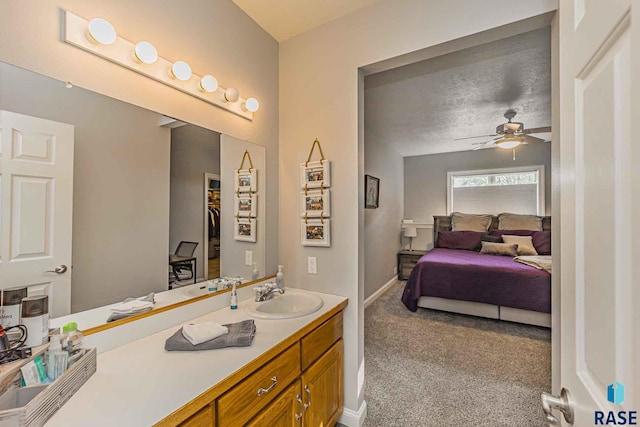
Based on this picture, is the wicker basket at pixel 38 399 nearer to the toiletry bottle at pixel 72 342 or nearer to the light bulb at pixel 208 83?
the toiletry bottle at pixel 72 342

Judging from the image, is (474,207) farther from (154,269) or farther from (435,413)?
(154,269)

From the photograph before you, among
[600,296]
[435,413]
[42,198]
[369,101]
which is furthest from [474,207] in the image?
[42,198]

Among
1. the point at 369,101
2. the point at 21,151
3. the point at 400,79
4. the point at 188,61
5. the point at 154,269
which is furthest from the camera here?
the point at 369,101

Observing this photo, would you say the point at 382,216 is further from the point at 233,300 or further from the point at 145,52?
the point at 145,52

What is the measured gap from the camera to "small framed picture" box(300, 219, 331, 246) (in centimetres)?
195

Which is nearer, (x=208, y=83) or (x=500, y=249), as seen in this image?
(x=208, y=83)

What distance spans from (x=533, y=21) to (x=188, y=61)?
5.84 ft

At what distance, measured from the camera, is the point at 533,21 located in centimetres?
142

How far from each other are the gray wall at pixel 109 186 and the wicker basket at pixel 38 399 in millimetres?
353

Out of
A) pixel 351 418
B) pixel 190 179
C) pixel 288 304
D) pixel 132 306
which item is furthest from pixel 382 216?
pixel 132 306

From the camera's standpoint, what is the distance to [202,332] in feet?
4.01

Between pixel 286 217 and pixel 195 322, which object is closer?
pixel 195 322

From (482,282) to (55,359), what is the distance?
378cm

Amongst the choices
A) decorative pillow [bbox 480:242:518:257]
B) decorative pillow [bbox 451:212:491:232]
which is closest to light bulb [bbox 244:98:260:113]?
decorative pillow [bbox 480:242:518:257]
